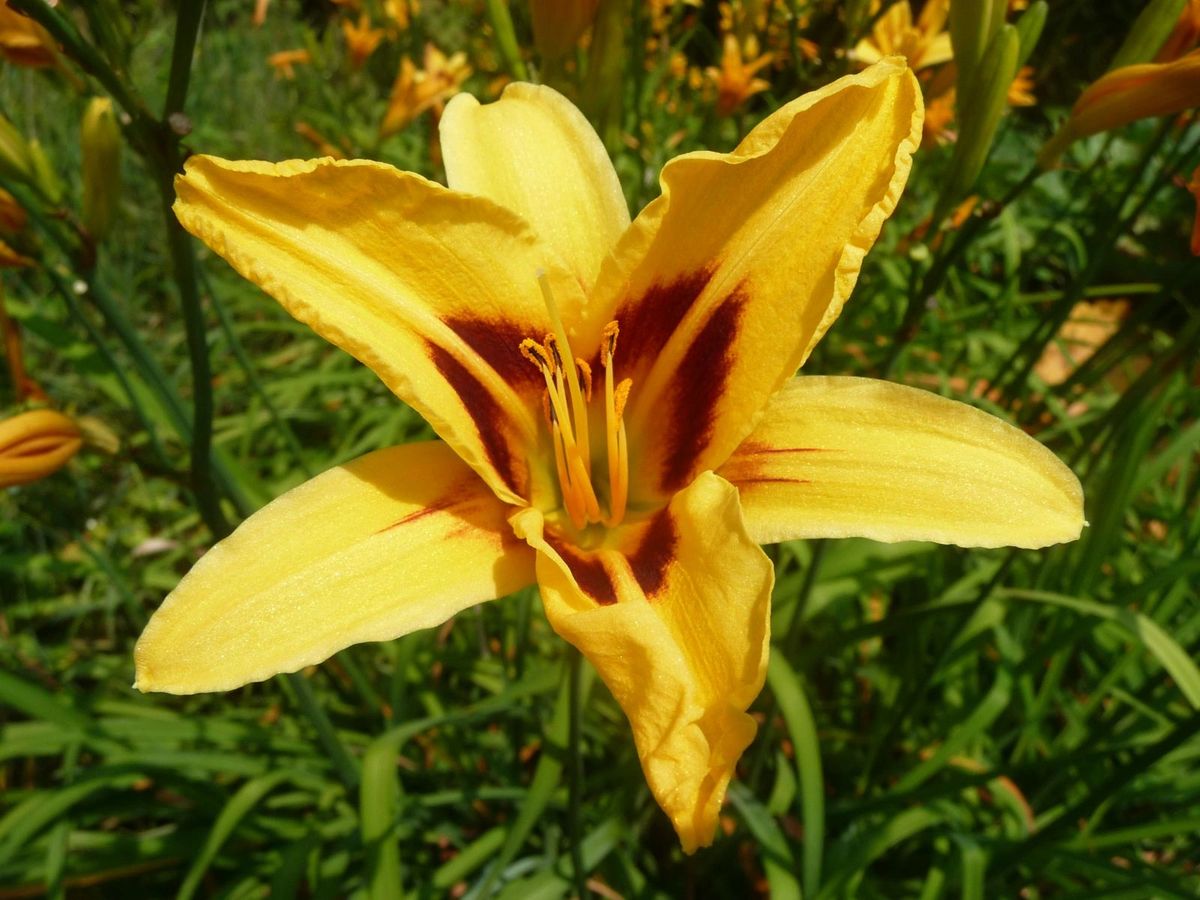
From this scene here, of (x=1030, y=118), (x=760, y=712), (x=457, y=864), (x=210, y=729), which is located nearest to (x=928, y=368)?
(x=760, y=712)

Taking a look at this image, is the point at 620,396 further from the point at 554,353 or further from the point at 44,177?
the point at 44,177

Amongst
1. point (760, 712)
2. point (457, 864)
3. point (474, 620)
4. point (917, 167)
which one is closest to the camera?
point (457, 864)

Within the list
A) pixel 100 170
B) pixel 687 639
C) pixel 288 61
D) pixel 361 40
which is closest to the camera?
pixel 687 639

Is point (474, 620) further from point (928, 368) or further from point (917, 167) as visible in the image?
point (917, 167)

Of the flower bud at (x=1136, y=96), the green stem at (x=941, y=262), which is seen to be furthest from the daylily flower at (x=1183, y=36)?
the green stem at (x=941, y=262)

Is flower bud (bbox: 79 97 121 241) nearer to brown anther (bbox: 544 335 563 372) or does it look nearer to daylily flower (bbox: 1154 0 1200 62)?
brown anther (bbox: 544 335 563 372)

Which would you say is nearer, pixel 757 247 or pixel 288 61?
pixel 757 247

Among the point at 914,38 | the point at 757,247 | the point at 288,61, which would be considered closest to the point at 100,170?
the point at 757,247
